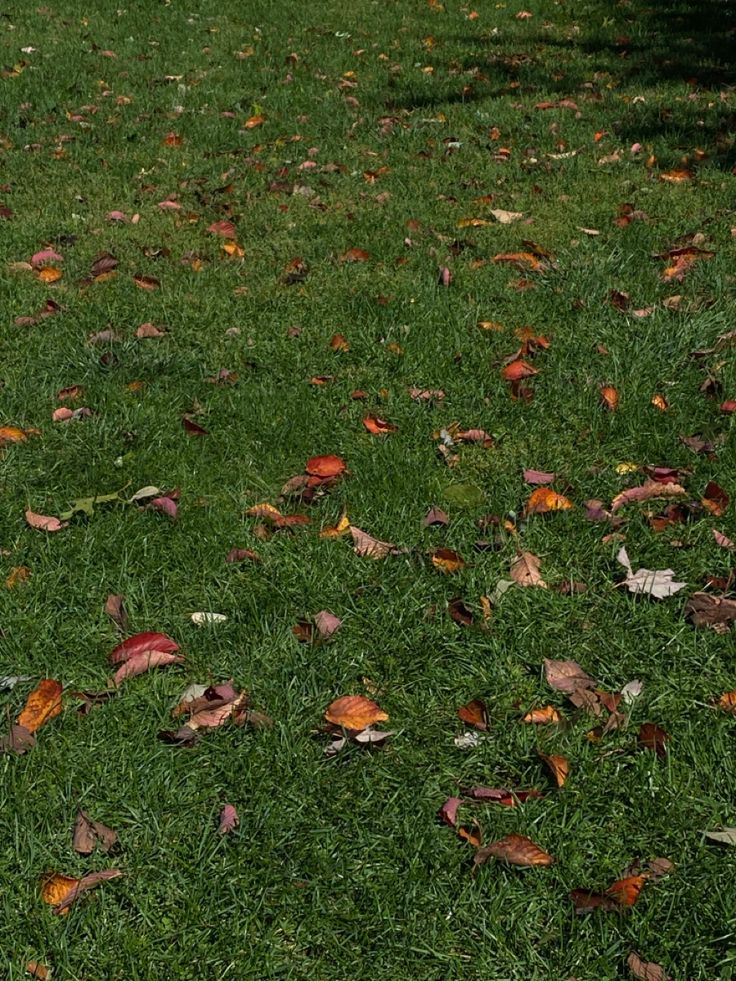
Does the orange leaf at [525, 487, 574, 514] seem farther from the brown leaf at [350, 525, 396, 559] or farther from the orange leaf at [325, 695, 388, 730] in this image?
the orange leaf at [325, 695, 388, 730]

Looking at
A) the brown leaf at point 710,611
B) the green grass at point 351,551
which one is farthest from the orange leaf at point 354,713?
the brown leaf at point 710,611

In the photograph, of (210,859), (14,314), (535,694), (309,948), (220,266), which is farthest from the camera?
(220,266)

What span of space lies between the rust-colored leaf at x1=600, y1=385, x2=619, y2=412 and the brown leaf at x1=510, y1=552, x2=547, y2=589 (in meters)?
0.91

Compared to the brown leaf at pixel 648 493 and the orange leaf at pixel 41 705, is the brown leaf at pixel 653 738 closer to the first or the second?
the brown leaf at pixel 648 493

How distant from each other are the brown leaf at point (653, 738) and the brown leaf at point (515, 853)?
0.39 meters

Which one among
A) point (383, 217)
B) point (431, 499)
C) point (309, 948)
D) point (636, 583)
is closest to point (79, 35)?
point (383, 217)

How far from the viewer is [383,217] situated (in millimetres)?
5355

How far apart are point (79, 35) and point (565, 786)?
362 inches

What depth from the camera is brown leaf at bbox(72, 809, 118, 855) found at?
85.0 inches

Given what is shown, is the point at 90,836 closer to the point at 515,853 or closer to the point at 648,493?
the point at 515,853

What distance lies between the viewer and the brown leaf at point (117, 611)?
2744mm

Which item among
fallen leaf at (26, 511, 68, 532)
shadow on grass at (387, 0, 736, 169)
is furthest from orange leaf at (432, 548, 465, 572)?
shadow on grass at (387, 0, 736, 169)

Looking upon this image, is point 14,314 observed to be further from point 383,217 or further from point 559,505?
point 559,505

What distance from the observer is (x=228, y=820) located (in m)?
2.21
